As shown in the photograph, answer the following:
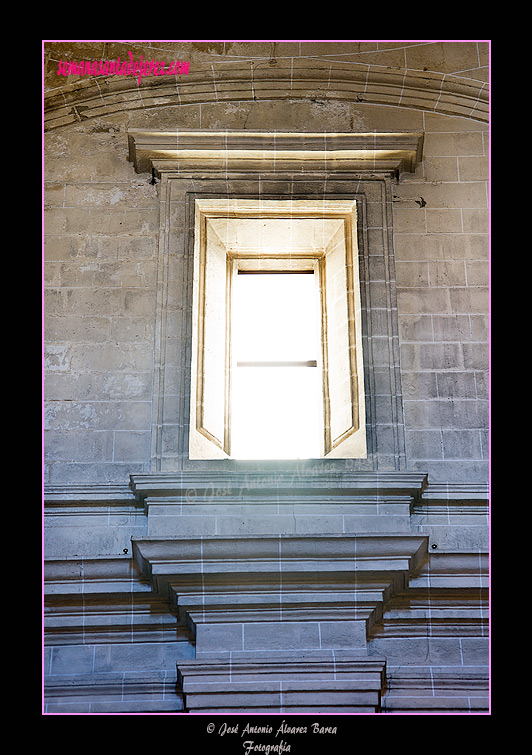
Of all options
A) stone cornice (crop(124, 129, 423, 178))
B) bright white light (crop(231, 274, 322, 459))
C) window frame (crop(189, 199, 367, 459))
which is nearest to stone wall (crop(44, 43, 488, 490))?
stone cornice (crop(124, 129, 423, 178))

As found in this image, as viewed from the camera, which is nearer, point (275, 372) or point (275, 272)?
point (275, 372)

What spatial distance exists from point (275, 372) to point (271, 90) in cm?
219

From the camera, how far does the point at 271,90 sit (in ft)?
24.6

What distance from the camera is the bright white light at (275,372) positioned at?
6.66 metres

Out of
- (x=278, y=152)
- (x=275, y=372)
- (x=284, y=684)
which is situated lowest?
(x=284, y=684)

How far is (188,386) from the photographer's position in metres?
6.34

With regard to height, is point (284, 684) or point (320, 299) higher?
point (320, 299)

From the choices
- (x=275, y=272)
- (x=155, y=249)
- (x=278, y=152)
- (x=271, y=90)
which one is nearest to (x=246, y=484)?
(x=155, y=249)

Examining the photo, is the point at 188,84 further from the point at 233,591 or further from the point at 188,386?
the point at 233,591

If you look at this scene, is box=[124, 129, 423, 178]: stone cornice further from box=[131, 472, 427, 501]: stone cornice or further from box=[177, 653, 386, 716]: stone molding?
box=[177, 653, 386, 716]: stone molding

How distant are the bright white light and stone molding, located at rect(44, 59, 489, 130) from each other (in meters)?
1.42

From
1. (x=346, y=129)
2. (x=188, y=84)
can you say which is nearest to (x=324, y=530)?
(x=346, y=129)

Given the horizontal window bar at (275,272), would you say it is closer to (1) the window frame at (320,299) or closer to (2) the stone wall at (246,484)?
(1) the window frame at (320,299)

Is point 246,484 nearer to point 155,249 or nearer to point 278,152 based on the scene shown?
point 155,249
